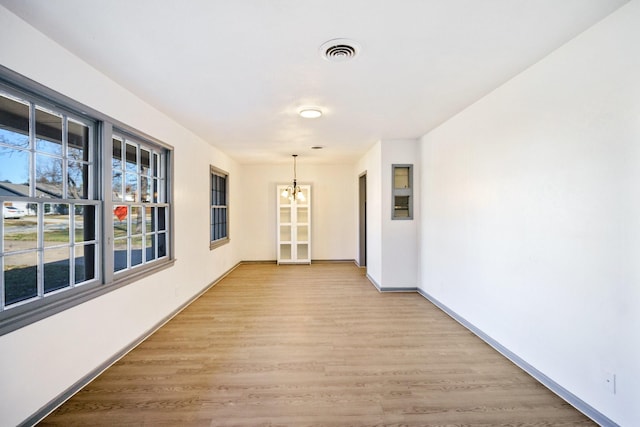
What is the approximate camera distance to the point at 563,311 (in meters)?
2.10

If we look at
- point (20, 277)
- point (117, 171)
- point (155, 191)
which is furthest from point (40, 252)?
point (155, 191)

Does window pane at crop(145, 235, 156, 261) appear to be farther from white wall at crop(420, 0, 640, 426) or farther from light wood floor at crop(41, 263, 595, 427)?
white wall at crop(420, 0, 640, 426)

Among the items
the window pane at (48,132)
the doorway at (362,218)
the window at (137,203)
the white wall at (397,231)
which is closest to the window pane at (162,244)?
the window at (137,203)

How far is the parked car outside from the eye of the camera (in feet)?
5.82

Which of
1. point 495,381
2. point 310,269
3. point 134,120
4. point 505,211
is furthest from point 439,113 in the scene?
point 310,269

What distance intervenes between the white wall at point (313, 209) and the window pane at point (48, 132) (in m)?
5.28

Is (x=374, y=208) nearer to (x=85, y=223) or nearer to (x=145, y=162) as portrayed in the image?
(x=145, y=162)

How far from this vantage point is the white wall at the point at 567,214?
1692 mm

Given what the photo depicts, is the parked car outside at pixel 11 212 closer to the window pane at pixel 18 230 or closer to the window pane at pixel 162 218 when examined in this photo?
the window pane at pixel 18 230

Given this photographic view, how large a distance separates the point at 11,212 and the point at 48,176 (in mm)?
382

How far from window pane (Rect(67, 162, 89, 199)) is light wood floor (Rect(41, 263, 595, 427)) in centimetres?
151

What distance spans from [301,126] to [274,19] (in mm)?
2208

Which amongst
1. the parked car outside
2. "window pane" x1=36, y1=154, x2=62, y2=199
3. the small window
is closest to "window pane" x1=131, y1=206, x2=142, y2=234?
"window pane" x1=36, y1=154, x2=62, y2=199

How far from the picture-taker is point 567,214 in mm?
2059
